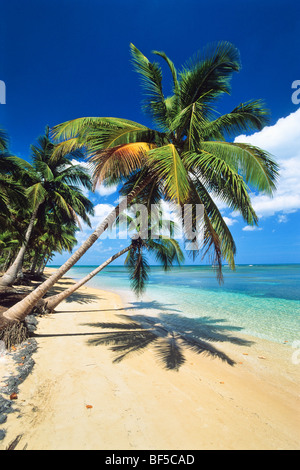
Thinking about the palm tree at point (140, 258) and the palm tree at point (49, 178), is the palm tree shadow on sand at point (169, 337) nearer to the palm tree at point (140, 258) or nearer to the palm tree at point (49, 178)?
the palm tree at point (140, 258)

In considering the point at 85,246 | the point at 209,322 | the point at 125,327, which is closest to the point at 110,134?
the point at 85,246

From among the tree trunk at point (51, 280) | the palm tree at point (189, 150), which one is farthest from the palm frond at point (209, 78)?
the tree trunk at point (51, 280)

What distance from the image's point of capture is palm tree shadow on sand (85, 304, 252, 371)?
5.15 meters

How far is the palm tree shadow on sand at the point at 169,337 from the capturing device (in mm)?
5152

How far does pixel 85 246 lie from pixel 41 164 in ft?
28.3

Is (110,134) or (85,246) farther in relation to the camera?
(85,246)

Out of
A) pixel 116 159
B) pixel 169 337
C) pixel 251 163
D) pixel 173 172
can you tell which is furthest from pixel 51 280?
pixel 251 163

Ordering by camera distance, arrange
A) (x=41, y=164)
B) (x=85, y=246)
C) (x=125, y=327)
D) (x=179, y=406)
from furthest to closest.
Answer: (x=41, y=164) → (x=125, y=327) → (x=85, y=246) → (x=179, y=406)

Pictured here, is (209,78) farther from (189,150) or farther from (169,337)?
(169,337)

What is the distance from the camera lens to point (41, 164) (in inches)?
432

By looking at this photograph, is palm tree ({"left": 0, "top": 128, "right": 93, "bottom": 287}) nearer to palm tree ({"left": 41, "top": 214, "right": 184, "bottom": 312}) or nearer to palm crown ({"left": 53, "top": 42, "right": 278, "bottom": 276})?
palm tree ({"left": 41, "top": 214, "right": 184, "bottom": 312})

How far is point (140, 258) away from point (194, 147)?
16.0 feet

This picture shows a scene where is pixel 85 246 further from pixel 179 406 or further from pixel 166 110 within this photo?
pixel 166 110
